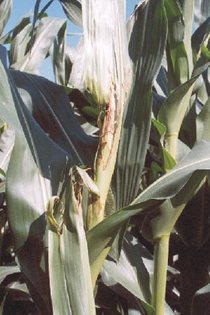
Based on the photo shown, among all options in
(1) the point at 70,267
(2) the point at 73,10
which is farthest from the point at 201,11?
(1) the point at 70,267

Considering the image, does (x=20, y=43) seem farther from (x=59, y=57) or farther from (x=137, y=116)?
(x=137, y=116)

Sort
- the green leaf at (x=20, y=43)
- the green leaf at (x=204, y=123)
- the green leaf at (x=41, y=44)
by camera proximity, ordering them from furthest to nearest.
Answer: the green leaf at (x=20, y=43) → the green leaf at (x=41, y=44) → the green leaf at (x=204, y=123)

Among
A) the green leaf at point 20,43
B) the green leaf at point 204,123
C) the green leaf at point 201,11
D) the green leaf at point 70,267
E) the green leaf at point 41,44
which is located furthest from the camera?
the green leaf at point 20,43

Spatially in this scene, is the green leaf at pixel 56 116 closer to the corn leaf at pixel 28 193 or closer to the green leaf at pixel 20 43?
the corn leaf at pixel 28 193

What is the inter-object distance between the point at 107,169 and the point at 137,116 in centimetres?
11

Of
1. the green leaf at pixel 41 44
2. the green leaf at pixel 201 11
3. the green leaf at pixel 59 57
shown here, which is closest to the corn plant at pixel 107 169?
the green leaf at pixel 201 11

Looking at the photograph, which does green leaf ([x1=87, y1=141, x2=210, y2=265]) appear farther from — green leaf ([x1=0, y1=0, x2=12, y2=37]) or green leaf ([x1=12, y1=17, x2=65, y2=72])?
green leaf ([x1=0, y1=0, x2=12, y2=37])

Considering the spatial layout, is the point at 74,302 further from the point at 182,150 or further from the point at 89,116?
the point at 89,116

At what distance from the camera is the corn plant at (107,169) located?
59cm

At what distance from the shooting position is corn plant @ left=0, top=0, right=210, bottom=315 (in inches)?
23.2

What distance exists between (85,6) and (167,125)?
0.84 feet

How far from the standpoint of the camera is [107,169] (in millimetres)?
620

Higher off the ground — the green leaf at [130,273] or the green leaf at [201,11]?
the green leaf at [201,11]

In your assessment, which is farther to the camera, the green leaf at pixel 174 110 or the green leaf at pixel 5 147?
the green leaf at pixel 5 147
